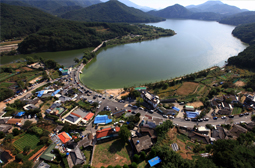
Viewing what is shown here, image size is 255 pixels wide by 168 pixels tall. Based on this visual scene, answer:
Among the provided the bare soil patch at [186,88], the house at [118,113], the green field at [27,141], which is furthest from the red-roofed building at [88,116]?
the bare soil patch at [186,88]

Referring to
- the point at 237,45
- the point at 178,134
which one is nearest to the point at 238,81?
the point at 178,134

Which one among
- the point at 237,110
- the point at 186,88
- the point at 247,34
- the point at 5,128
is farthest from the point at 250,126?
the point at 247,34

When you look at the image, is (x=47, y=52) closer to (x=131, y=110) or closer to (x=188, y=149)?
(x=131, y=110)

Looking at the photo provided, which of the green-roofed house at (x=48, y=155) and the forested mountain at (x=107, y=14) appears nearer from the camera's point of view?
the green-roofed house at (x=48, y=155)

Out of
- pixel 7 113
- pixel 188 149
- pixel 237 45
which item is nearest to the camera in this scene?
pixel 188 149

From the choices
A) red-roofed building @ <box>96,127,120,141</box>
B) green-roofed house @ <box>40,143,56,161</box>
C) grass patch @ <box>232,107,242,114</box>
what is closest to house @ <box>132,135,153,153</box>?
red-roofed building @ <box>96,127,120,141</box>

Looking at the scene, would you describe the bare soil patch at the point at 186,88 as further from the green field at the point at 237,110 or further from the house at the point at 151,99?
the green field at the point at 237,110

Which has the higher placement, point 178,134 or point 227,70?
point 227,70
